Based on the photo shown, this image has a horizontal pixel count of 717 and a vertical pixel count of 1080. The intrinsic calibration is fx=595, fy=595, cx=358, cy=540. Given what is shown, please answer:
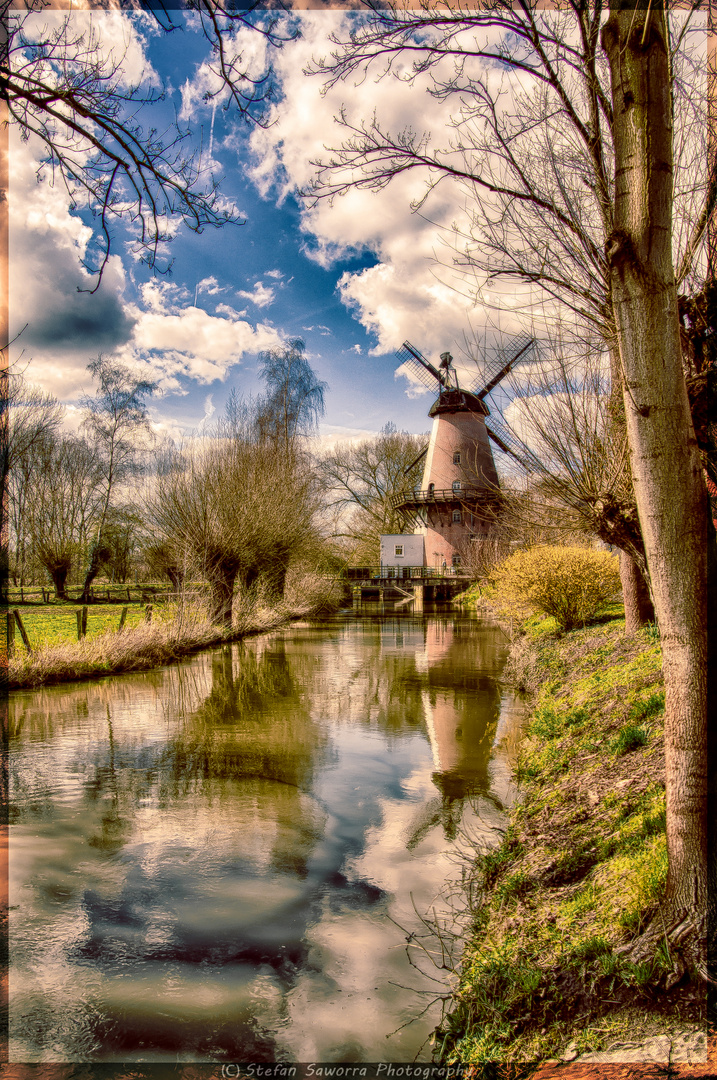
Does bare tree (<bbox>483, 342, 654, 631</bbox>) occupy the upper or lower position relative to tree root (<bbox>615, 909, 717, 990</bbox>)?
upper

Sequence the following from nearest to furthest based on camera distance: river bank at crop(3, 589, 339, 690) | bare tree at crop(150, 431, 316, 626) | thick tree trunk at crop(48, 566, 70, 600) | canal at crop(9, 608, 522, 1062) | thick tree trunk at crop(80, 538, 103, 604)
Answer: canal at crop(9, 608, 522, 1062), river bank at crop(3, 589, 339, 690), bare tree at crop(150, 431, 316, 626), thick tree trunk at crop(80, 538, 103, 604), thick tree trunk at crop(48, 566, 70, 600)

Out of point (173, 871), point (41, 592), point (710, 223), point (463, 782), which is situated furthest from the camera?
point (41, 592)

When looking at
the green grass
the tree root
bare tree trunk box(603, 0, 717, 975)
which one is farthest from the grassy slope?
the green grass

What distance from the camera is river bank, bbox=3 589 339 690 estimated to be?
35.6 feet

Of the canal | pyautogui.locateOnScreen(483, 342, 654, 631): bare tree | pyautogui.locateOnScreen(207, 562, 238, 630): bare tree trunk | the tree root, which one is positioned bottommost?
the canal

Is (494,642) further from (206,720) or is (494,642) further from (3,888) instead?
(3,888)

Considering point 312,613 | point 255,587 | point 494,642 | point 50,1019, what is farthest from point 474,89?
point 312,613

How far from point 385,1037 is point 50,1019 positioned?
1619 millimetres

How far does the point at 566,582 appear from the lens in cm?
1225

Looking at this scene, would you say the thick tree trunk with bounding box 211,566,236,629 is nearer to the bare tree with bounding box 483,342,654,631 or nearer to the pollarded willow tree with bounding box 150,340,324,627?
the pollarded willow tree with bounding box 150,340,324,627

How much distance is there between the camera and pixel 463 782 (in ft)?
20.1

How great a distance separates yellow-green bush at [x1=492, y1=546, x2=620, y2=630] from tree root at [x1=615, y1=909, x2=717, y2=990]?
10181 mm

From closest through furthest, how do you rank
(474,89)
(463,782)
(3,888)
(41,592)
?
(474,89)
(3,888)
(463,782)
(41,592)

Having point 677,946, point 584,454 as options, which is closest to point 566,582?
point 584,454
